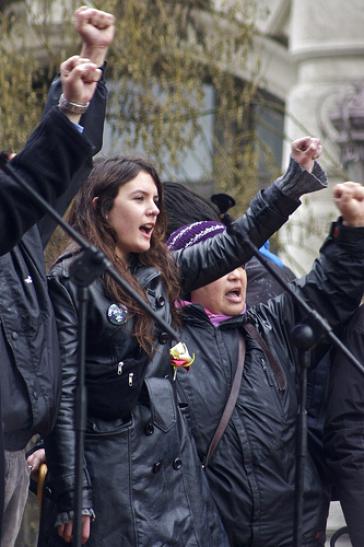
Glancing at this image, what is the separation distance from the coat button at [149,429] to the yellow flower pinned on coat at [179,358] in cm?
25

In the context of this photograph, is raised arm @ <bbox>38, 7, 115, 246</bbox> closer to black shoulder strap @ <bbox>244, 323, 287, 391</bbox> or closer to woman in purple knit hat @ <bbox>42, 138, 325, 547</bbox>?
woman in purple knit hat @ <bbox>42, 138, 325, 547</bbox>

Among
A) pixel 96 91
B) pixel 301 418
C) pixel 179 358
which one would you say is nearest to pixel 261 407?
pixel 179 358

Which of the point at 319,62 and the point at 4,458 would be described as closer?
the point at 4,458

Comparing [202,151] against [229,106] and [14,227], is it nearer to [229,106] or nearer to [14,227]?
[229,106]

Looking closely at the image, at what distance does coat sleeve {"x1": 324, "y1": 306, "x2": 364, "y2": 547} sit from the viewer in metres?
5.13

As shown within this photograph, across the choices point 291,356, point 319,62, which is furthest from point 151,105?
point 291,356

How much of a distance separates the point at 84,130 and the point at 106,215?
324mm

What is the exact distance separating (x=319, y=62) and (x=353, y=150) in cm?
231

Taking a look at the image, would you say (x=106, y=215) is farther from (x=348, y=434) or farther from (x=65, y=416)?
(x=348, y=434)

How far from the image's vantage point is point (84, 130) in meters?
4.81

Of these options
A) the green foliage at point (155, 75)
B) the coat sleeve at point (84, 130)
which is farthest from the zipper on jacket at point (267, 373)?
the green foliage at point (155, 75)

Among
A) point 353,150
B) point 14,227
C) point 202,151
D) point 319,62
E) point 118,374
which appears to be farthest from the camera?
point 319,62

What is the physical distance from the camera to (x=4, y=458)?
168 inches

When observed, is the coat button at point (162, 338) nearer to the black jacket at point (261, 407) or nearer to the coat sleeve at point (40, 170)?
the black jacket at point (261, 407)
